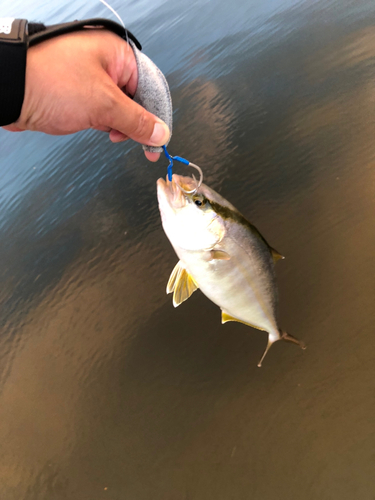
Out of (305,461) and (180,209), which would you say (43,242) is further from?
(305,461)

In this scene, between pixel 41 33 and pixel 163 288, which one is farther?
pixel 163 288

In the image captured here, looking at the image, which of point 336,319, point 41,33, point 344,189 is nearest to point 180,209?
point 41,33

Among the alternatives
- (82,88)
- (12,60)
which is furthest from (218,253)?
(12,60)

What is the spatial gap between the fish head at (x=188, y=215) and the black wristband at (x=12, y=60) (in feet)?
2.43

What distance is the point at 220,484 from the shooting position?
2613 mm

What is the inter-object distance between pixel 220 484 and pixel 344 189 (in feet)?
11.4

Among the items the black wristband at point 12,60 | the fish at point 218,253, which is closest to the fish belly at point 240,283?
the fish at point 218,253

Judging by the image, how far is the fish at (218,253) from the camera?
1688 mm

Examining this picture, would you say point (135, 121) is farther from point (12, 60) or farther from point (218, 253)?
point (218, 253)

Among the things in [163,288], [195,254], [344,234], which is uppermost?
[195,254]

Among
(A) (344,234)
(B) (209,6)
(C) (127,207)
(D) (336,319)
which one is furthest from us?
(B) (209,6)

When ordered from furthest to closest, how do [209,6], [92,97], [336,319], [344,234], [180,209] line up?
[209,6], [344,234], [336,319], [180,209], [92,97]

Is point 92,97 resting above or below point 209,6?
Answer: above

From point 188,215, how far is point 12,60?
1.02 m
